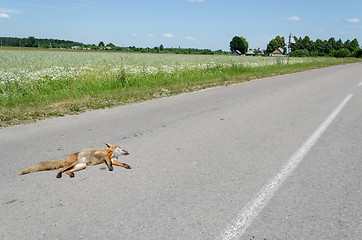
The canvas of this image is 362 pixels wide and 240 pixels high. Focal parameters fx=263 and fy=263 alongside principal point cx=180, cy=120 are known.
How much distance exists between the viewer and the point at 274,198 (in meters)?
2.97

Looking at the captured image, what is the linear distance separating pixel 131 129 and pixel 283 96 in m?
6.73

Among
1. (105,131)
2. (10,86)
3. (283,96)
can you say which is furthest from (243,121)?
(10,86)

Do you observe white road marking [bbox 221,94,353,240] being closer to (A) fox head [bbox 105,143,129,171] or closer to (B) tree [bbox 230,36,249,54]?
(A) fox head [bbox 105,143,129,171]

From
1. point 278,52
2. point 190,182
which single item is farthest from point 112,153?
point 278,52

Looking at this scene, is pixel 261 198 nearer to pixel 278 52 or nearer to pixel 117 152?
pixel 117 152

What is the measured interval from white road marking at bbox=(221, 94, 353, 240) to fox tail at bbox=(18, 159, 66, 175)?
2.45m

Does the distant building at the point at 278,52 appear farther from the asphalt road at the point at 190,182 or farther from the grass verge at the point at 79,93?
the asphalt road at the point at 190,182

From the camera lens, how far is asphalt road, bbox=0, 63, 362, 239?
8.08 feet

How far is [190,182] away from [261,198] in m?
0.86

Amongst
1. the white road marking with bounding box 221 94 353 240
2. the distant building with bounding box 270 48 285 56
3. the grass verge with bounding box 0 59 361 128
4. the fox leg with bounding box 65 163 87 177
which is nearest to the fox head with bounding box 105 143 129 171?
the fox leg with bounding box 65 163 87 177

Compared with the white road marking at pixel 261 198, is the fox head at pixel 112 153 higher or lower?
higher

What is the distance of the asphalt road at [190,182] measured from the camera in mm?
2463

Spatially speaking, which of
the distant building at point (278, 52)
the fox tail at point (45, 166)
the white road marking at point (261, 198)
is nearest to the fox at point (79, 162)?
the fox tail at point (45, 166)

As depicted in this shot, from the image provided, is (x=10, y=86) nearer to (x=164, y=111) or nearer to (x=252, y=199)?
(x=164, y=111)
